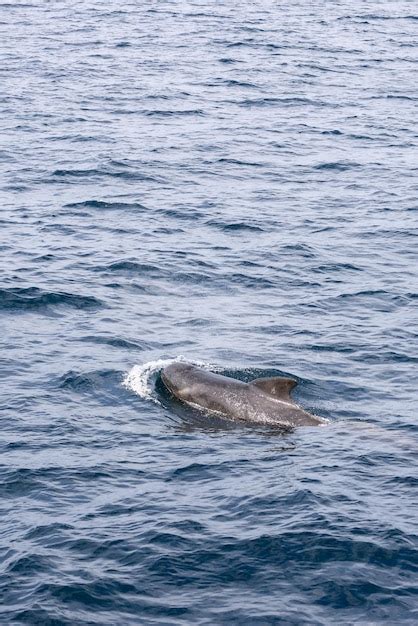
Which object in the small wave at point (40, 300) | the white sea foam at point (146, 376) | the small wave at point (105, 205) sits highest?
the small wave at point (105, 205)

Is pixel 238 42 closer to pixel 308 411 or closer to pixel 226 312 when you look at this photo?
pixel 226 312

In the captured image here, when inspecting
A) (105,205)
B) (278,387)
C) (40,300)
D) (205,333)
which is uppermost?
(278,387)

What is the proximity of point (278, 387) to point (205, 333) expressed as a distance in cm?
480

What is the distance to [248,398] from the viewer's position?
23.8 metres

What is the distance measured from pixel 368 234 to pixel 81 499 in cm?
1837

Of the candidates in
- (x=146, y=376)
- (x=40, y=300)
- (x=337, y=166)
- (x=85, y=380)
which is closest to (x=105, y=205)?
(x=40, y=300)

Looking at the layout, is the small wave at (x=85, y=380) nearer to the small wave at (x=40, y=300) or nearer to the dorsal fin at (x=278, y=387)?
the dorsal fin at (x=278, y=387)

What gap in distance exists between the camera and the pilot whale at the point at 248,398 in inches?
925

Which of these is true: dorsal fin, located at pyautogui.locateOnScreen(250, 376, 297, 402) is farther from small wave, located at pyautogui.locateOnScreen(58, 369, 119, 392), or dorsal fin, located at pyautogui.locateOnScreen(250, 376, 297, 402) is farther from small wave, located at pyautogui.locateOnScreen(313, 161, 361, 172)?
small wave, located at pyautogui.locateOnScreen(313, 161, 361, 172)

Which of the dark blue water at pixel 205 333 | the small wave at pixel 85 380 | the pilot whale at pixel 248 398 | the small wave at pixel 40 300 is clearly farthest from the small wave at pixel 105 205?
the pilot whale at pixel 248 398

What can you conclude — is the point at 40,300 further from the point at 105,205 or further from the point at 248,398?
the point at 105,205

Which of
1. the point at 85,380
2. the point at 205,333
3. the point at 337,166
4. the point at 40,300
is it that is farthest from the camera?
the point at 337,166

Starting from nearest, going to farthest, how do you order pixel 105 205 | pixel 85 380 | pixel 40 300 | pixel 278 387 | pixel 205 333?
pixel 278 387 → pixel 85 380 → pixel 205 333 → pixel 40 300 → pixel 105 205

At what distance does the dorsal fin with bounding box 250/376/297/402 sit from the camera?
2355 cm
